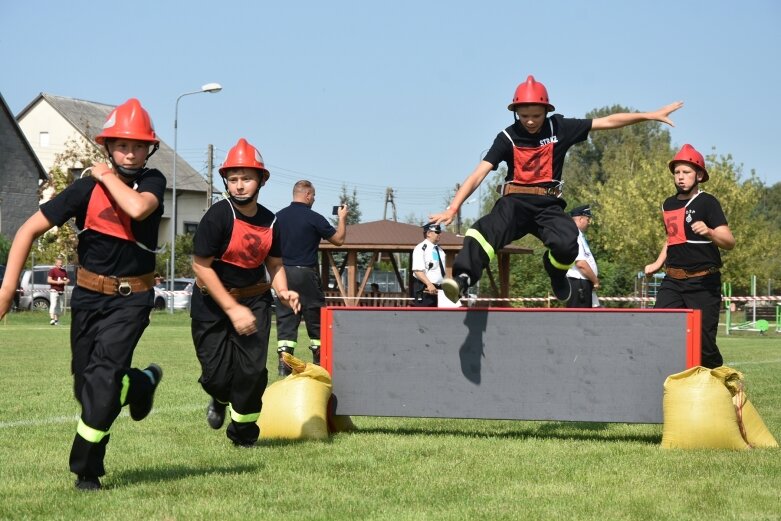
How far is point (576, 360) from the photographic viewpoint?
7758mm

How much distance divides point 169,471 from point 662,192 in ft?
194

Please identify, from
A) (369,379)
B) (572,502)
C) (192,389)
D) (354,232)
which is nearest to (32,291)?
(354,232)

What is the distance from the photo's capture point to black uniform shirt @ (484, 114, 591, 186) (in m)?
7.99

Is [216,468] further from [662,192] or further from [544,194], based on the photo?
[662,192]

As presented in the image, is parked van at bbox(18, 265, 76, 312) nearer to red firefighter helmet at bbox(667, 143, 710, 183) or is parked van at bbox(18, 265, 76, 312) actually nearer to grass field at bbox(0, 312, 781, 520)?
grass field at bbox(0, 312, 781, 520)

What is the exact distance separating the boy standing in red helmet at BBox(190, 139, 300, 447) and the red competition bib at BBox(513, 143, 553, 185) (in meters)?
1.96

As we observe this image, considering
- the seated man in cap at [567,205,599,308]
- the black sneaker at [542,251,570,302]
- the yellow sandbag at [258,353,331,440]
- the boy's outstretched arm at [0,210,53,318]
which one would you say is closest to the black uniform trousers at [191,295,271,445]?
the yellow sandbag at [258,353,331,440]

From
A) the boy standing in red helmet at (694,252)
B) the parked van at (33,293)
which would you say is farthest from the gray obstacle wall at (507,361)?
the parked van at (33,293)

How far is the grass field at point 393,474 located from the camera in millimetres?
5363

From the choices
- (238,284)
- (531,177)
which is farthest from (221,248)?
(531,177)

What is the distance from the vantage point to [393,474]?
6.37 metres

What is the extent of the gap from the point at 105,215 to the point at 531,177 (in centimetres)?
333

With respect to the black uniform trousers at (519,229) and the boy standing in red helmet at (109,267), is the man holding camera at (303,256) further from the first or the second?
the boy standing in red helmet at (109,267)

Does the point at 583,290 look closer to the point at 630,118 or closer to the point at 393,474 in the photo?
the point at 630,118
